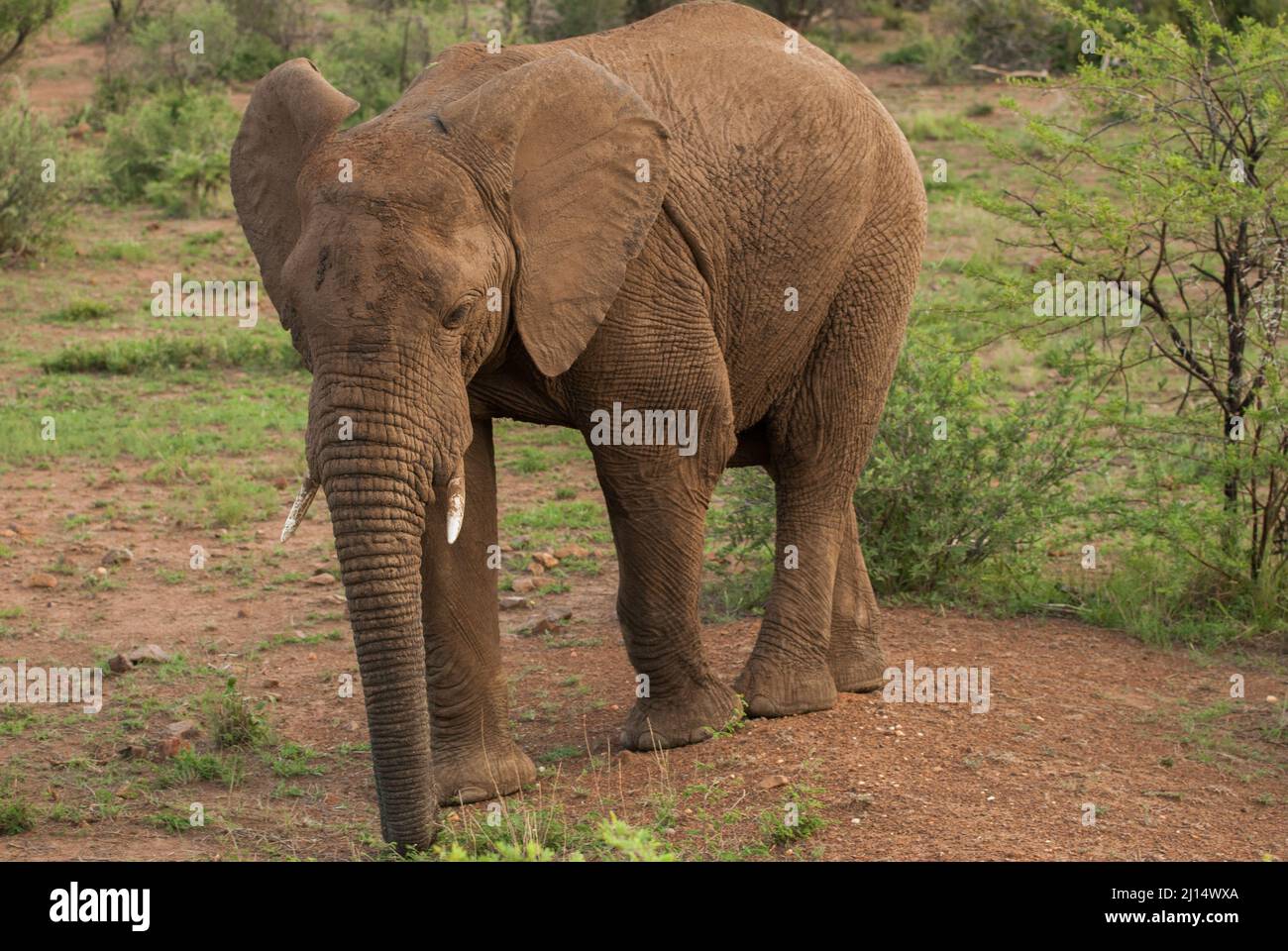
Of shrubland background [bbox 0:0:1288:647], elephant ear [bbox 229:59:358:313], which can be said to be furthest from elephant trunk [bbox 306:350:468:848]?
shrubland background [bbox 0:0:1288:647]

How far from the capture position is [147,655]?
8328 millimetres

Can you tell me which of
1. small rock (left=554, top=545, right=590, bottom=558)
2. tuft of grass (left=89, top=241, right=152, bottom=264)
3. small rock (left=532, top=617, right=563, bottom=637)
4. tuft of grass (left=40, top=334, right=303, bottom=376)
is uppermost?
tuft of grass (left=89, top=241, right=152, bottom=264)

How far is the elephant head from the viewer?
500 cm

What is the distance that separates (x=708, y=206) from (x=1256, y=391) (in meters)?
3.72

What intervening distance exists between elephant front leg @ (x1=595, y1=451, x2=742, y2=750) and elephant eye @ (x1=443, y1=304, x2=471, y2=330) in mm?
1055

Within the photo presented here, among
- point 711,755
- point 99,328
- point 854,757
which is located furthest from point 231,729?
point 99,328

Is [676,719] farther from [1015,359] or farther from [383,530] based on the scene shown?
[1015,359]

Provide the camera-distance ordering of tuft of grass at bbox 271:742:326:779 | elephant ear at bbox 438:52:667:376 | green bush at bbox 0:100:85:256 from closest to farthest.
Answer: elephant ear at bbox 438:52:667:376 < tuft of grass at bbox 271:742:326:779 < green bush at bbox 0:100:85:256

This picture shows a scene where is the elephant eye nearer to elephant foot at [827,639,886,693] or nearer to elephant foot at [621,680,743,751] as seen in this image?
elephant foot at [621,680,743,751]

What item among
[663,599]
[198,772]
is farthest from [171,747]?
[663,599]

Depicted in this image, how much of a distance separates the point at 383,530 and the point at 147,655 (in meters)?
3.84

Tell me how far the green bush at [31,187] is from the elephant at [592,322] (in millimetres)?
10859

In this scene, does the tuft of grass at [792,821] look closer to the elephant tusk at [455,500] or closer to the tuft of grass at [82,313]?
the elephant tusk at [455,500]

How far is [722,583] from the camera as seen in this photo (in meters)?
9.30
